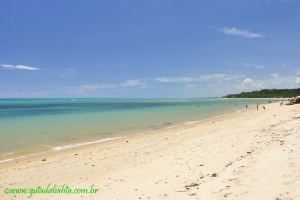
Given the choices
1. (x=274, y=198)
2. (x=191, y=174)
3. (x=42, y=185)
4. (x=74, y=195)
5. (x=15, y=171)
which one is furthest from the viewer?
(x=15, y=171)

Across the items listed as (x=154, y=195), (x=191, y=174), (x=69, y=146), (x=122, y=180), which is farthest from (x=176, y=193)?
(x=69, y=146)

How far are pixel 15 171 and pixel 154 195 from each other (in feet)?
24.3

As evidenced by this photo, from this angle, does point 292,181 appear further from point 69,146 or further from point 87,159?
point 69,146

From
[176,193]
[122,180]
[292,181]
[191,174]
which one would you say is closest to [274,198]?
[292,181]

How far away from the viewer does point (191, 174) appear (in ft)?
30.8

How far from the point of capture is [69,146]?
19.8 m

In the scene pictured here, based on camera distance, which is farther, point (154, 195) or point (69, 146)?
point (69, 146)

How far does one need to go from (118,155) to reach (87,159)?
136 centimetres

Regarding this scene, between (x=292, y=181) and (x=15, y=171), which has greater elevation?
(x=292, y=181)

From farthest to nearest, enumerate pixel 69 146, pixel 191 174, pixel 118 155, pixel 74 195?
pixel 69 146, pixel 118 155, pixel 191 174, pixel 74 195

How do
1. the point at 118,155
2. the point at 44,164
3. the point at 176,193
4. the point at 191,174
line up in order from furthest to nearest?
the point at 118,155 → the point at 44,164 → the point at 191,174 → the point at 176,193

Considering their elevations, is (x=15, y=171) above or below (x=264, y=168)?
below

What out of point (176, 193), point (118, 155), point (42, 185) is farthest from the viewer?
point (118, 155)

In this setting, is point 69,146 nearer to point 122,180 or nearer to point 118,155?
point 118,155
